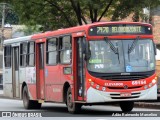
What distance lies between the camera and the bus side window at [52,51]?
21.7 metres

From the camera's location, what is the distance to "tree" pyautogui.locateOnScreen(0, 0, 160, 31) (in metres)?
29.5

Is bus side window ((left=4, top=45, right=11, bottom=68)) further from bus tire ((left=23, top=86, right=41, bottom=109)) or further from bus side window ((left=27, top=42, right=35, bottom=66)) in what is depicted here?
bus side window ((left=27, top=42, right=35, bottom=66))

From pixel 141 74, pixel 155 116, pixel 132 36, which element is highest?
pixel 132 36

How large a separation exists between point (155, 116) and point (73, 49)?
341 cm

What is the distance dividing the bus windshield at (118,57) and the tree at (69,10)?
9.35 m

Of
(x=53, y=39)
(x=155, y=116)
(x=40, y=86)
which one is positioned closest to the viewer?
(x=155, y=116)

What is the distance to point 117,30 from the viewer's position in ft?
63.9

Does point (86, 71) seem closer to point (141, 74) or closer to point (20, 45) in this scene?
point (141, 74)

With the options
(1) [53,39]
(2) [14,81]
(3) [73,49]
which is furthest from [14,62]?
(3) [73,49]

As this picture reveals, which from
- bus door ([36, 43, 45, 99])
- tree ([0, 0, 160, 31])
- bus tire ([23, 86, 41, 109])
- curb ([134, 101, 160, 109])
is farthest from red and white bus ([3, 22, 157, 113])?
tree ([0, 0, 160, 31])

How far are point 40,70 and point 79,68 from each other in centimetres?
410

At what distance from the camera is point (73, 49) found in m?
19.9

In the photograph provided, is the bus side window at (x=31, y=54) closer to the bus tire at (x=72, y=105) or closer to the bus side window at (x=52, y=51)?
the bus side window at (x=52, y=51)

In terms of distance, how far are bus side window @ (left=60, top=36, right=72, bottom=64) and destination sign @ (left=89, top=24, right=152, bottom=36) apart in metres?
1.34
